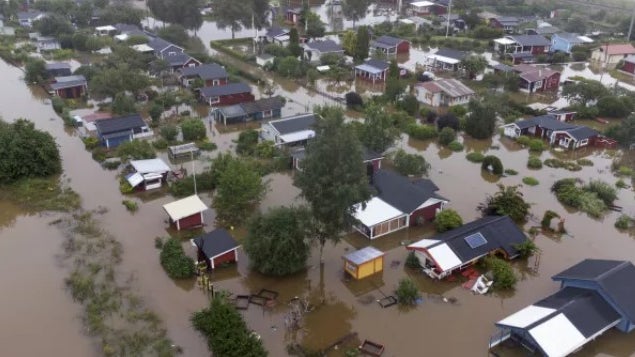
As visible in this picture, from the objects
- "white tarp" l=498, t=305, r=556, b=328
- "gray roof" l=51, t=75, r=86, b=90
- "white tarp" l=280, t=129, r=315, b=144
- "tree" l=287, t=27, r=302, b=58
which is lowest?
"white tarp" l=498, t=305, r=556, b=328

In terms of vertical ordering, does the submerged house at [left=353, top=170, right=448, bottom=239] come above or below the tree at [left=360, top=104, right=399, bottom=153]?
below

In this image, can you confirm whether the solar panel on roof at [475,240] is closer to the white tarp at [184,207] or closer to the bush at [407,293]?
the bush at [407,293]

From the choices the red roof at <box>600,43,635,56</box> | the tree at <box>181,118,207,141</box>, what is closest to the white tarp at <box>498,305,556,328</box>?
the tree at <box>181,118,207,141</box>

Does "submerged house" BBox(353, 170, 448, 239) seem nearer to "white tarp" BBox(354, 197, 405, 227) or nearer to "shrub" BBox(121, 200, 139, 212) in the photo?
"white tarp" BBox(354, 197, 405, 227)

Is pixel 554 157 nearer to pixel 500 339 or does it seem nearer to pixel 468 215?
pixel 468 215

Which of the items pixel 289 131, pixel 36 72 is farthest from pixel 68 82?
pixel 289 131

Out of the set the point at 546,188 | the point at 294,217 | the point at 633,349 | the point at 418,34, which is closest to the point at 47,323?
the point at 294,217
